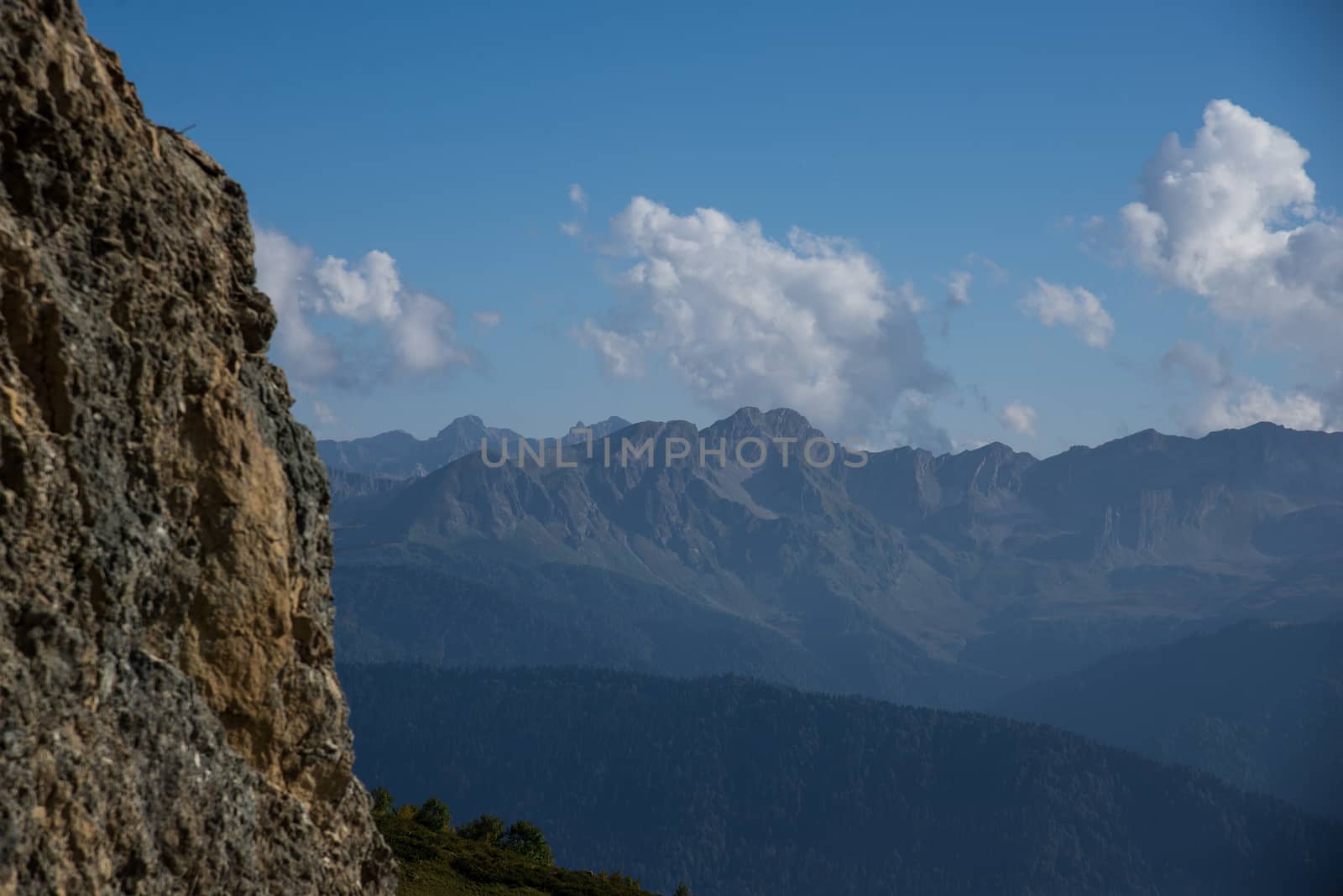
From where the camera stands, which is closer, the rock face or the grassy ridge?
the rock face

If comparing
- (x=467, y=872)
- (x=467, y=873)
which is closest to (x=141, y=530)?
(x=467, y=873)

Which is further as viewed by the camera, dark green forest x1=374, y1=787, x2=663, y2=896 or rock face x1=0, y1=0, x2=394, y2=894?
dark green forest x1=374, y1=787, x2=663, y2=896

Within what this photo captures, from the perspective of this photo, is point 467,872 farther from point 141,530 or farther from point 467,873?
point 141,530

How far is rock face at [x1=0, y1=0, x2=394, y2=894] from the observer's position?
2106 centimetres

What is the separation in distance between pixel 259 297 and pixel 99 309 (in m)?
6.07

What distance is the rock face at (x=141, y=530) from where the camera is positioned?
21.1m

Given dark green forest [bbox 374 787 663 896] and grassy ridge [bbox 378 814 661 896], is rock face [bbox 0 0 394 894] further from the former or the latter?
grassy ridge [bbox 378 814 661 896]

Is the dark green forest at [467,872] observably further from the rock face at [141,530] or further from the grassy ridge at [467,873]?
the rock face at [141,530]

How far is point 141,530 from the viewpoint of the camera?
78.6 feet

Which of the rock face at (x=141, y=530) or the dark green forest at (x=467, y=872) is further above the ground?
the rock face at (x=141, y=530)

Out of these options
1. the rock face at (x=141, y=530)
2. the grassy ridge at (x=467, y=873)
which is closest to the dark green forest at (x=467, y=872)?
the grassy ridge at (x=467, y=873)

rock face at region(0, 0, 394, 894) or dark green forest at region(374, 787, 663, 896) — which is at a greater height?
rock face at region(0, 0, 394, 894)

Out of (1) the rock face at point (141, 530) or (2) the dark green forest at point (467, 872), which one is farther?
(2) the dark green forest at point (467, 872)

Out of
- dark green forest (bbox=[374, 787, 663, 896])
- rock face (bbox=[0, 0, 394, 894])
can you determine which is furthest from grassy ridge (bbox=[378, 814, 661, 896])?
rock face (bbox=[0, 0, 394, 894])
